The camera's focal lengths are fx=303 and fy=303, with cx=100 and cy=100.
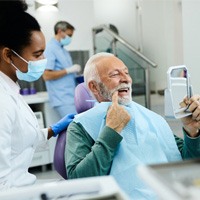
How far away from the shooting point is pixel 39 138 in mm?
1451

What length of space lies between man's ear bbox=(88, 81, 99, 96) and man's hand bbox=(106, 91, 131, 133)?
0.20m

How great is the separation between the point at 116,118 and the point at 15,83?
497 mm

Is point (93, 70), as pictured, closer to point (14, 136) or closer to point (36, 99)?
point (14, 136)

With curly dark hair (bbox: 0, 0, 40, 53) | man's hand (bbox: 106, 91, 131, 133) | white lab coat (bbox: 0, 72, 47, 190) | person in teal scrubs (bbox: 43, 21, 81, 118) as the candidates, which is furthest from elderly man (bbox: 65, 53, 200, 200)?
person in teal scrubs (bbox: 43, 21, 81, 118)

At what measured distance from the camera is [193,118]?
1.29 meters

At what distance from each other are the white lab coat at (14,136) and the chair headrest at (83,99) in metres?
0.29

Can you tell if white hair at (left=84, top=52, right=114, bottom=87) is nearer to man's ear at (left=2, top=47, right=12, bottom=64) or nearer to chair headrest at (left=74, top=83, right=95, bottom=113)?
chair headrest at (left=74, top=83, right=95, bottom=113)

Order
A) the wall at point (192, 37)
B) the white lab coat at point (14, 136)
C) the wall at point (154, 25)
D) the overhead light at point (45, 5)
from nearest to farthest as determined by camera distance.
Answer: the white lab coat at point (14, 136)
the wall at point (192, 37)
the overhead light at point (45, 5)
the wall at point (154, 25)

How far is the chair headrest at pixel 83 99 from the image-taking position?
5.17 feet

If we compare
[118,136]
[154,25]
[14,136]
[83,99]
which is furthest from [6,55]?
[154,25]

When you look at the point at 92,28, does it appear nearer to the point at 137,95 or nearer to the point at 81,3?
the point at 81,3

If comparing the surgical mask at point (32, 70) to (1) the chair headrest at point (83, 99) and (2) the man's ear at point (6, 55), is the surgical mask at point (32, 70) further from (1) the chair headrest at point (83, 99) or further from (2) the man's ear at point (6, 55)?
(1) the chair headrest at point (83, 99)

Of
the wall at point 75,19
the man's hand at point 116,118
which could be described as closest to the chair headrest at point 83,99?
the man's hand at point 116,118

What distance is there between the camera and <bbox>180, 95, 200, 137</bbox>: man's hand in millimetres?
1229
